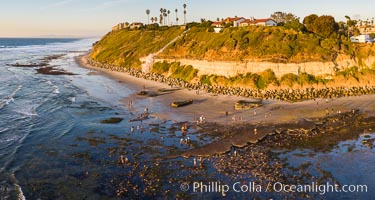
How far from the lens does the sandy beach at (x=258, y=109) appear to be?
191ft

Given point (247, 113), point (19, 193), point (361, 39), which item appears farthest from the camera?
point (361, 39)

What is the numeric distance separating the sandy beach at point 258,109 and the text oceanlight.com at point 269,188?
21.5m

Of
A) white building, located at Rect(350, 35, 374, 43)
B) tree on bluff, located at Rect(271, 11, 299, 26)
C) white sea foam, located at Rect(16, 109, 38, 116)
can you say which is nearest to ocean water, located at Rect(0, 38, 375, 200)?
white sea foam, located at Rect(16, 109, 38, 116)

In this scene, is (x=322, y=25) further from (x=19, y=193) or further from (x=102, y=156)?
(x=19, y=193)

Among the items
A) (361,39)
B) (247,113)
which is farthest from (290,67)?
(247,113)

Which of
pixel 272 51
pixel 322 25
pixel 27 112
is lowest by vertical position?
pixel 27 112

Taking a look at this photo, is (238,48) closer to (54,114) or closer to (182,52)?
(182,52)

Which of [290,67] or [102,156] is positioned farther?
[290,67]

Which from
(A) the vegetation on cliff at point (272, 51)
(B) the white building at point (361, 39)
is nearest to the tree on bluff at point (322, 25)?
(A) the vegetation on cliff at point (272, 51)

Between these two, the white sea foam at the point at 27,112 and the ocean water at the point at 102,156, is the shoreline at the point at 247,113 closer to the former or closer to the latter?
the ocean water at the point at 102,156

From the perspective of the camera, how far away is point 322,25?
325 feet

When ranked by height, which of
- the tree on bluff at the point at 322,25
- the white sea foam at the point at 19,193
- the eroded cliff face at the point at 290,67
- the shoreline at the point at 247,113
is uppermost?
the tree on bluff at the point at 322,25

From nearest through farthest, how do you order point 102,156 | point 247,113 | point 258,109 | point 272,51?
1. point 102,156
2. point 247,113
3. point 258,109
4. point 272,51

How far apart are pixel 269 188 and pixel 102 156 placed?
19729mm
